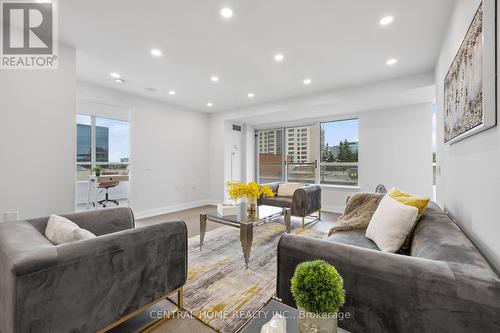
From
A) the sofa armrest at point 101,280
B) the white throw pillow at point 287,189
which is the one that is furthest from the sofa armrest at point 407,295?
the white throw pillow at point 287,189

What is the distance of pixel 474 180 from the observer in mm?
1404

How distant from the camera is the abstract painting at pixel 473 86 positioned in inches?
44.9

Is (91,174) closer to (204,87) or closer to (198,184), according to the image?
(198,184)

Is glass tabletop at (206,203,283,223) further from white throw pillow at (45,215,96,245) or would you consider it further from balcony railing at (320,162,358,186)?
balcony railing at (320,162,358,186)

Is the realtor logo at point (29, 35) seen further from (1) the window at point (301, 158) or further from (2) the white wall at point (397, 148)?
(2) the white wall at point (397, 148)

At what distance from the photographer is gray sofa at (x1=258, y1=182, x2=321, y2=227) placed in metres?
3.80

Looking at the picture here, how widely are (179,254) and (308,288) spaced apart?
1172 millimetres

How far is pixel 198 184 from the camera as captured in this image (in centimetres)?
607

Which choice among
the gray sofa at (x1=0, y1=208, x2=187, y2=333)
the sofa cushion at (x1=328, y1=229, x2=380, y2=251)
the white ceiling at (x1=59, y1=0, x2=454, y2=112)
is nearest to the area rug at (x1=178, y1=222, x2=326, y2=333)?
the gray sofa at (x1=0, y1=208, x2=187, y2=333)

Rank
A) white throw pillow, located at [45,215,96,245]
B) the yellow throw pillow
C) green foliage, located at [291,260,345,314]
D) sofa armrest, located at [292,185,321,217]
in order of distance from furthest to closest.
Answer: sofa armrest, located at [292,185,321,217]
the yellow throw pillow
white throw pillow, located at [45,215,96,245]
green foliage, located at [291,260,345,314]

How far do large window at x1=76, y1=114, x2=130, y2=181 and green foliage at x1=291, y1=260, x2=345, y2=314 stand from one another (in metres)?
5.63

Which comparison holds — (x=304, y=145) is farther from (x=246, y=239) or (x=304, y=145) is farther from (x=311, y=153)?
(x=246, y=239)

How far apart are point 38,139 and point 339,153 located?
217 inches

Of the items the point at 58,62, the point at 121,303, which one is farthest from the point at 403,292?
the point at 58,62
